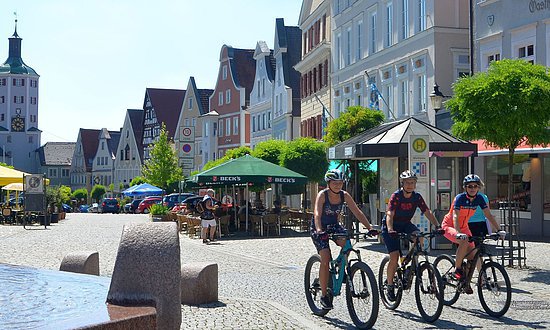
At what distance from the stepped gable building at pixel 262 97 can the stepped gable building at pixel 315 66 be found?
413 inches

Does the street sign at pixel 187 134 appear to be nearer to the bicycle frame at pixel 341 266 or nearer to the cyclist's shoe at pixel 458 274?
the cyclist's shoe at pixel 458 274

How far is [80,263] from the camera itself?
14180mm

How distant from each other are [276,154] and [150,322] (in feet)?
125

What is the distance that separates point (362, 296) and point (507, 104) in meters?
8.23

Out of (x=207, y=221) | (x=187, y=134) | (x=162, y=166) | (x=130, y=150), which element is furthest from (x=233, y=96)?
(x=207, y=221)

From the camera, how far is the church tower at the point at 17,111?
15650 cm

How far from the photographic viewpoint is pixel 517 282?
49.5ft

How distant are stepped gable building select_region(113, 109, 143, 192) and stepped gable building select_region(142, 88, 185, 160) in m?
1.89

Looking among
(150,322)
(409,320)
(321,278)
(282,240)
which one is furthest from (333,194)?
(282,240)

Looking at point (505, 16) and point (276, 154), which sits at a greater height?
point (505, 16)

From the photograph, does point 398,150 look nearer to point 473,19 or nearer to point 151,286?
point 473,19

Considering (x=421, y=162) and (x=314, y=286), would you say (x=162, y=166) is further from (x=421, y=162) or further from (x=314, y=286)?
(x=314, y=286)

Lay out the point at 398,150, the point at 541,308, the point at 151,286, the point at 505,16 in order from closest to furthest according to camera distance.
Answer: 1. the point at 151,286
2. the point at 541,308
3. the point at 398,150
4. the point at 505,16

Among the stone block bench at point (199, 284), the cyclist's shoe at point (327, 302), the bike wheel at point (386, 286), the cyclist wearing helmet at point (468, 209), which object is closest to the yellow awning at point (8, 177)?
the stone block bench at point (199, 284)
